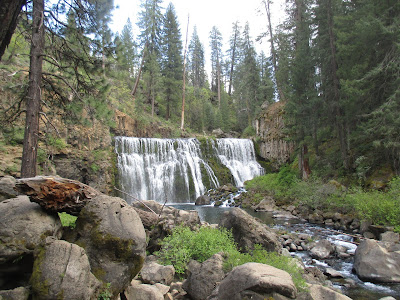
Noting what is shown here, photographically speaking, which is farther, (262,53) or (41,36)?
(262,53)

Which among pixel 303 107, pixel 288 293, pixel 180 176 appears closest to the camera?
pixel 288 293

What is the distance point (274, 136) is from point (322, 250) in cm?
1840

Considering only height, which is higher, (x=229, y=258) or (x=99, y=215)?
(x=99, y=215)

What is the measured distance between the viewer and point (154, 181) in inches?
795

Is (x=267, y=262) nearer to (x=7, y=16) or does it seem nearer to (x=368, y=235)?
(x=7, y=16)

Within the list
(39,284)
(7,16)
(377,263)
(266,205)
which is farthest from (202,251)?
(266,205)

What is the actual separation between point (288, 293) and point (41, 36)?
26.3ft

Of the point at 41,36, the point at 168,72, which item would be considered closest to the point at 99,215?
the point at 41,36

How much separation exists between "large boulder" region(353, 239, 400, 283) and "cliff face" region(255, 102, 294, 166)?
17679 mm

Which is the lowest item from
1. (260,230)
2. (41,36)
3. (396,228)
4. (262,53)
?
(396,228)

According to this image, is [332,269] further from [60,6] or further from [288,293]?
[60,6]

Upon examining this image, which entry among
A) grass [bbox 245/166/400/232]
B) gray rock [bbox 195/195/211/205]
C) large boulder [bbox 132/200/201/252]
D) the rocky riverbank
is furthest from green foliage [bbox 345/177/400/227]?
gray rock [bbox 195/195/211/205]

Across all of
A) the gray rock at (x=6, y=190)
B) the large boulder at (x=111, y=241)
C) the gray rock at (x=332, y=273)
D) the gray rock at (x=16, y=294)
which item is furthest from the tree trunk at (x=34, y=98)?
the gray rock at (x=332, y=273)

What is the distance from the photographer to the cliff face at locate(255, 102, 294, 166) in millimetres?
24594
